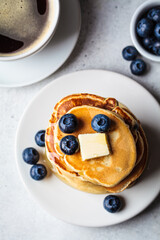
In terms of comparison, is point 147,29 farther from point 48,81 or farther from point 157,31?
point 48,81

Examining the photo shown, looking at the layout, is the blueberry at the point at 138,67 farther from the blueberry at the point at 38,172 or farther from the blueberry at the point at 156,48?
the blueberry at the point at 38,172

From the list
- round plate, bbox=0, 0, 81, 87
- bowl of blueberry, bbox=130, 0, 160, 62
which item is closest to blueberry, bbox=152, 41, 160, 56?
bowl of blueberry, bbox=130, 0, 160, 62

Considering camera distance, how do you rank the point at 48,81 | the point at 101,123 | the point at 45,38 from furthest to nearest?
1. the point at 48,81
2. the point at 45,38
3. the point at 101,123

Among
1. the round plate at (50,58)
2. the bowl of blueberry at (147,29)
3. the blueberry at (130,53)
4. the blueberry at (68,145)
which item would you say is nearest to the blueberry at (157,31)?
the bowl of blueberry at (147,29)

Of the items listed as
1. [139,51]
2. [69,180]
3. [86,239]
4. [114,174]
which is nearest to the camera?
[114,174]

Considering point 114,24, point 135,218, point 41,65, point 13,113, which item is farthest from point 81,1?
point 135,218

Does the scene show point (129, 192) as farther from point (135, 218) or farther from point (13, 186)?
point (13, 186)

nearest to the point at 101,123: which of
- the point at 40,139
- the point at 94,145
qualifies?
the point at 94,145
